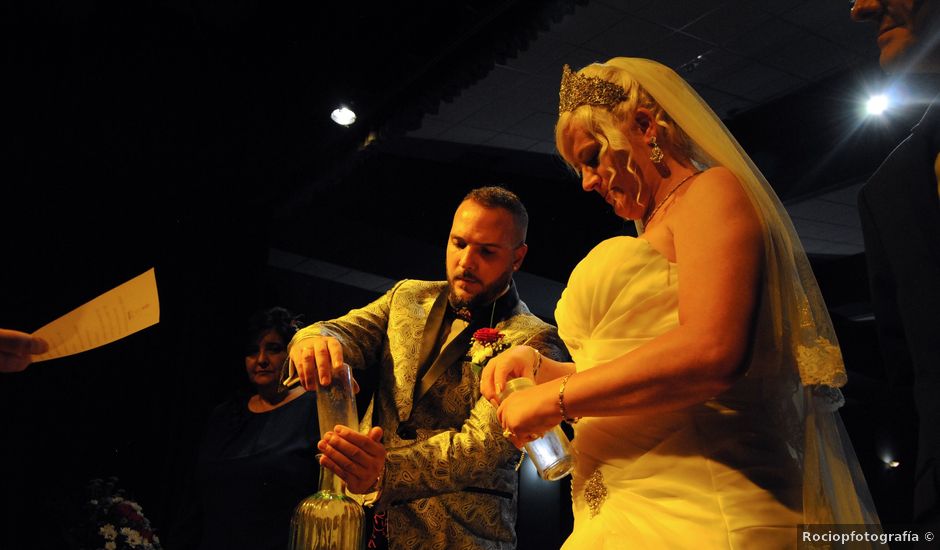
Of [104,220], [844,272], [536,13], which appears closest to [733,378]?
[536,13]

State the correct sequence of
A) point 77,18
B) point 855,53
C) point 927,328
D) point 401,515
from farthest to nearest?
point 855,53
point 77,18
point 401,515
point 927,328

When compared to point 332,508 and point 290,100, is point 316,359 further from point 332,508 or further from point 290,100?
point 290,100

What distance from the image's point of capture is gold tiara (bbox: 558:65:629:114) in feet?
4.51

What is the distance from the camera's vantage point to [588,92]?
1398mm

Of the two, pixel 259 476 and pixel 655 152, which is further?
pixel 259 476

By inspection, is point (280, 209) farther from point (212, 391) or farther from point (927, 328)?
point (927, 328)

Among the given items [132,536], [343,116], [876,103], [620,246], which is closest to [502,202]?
[620,246]

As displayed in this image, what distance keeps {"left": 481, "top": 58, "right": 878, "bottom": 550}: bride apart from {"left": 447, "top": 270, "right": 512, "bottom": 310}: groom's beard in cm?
68

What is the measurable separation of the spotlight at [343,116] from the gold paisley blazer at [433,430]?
8.57 feet

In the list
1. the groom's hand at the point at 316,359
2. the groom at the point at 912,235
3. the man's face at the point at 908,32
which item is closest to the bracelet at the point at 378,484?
the groom's hand at the point at 316,359

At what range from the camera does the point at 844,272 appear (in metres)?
7.04

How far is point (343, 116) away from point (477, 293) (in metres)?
2.74

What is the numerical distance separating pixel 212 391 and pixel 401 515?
298cm

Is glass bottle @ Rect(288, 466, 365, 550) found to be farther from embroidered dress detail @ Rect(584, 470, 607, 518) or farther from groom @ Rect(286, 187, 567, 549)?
embroidered dress detail @ Rect(584, 470, 607, 518)
